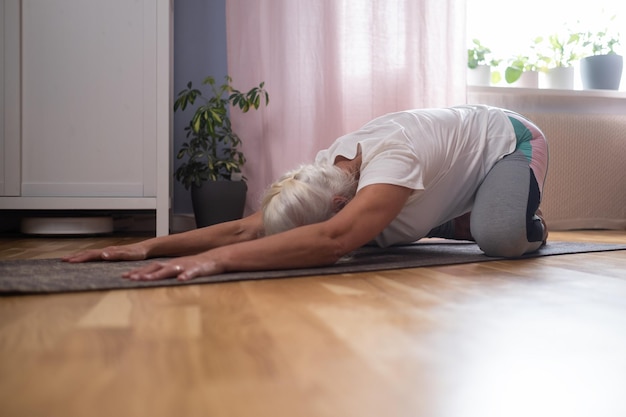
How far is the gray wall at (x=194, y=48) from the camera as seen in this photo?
10.8 feet

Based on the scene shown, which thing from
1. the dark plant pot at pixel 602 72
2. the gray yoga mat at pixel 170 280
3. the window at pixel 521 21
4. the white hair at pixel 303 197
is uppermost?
the window at pixel 521 21

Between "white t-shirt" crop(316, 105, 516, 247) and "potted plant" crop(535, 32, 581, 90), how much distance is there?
1.79m

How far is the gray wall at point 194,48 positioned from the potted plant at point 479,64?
1329 mm

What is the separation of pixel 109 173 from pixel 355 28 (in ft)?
4.49

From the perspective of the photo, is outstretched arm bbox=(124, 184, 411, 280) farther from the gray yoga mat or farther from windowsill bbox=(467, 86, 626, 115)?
windowsill bbox=(467, 86, 626, 115)

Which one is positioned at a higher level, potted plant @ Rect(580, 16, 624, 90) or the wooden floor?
potted plant @ Rect(580, 16, 624, 90)

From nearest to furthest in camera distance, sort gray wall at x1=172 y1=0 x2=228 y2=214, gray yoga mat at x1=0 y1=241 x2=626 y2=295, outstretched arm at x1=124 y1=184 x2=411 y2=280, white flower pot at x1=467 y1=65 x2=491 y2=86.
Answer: gray yoga mat at x1=0 y1=241 x2=626 y2=295 < outstretched arm at x1=124 y1=184 x2=411 y2=280 < gray wall at x1=172 y1=0 x2=228 y2=214 < white flower pot at x1=467 y1=65 x2=491 y2=86

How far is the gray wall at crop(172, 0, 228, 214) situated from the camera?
3.28 meters

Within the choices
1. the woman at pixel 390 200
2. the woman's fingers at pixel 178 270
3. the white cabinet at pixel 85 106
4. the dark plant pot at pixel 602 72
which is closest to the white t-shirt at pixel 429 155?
the woman at pixel 390 200

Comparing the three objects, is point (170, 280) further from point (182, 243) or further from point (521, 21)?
point (521, 21)

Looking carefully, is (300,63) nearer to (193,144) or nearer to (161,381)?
(193,144)

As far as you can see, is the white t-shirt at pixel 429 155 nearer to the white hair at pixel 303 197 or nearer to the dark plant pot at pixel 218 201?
the white hair at pixel 303 197

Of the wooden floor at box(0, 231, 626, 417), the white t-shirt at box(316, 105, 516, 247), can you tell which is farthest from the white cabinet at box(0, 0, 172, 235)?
the wooden floor at box(0, 231, 626, 417)

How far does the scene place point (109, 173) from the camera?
103 inches
